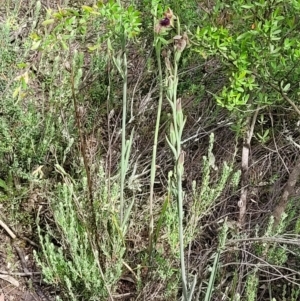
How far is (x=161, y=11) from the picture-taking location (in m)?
1.85

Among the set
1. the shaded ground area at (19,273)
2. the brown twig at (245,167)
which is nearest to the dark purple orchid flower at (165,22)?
the brown twig at (245,167)

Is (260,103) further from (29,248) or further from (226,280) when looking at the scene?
(29,248)

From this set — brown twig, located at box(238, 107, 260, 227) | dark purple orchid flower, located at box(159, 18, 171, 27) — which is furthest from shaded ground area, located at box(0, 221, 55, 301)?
dark purple orchid flower, located at box(159, 18, 171, 27)

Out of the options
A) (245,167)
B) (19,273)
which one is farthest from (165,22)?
(19,273)

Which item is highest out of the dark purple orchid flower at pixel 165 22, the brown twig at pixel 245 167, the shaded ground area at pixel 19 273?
the dark purple orchid flower at pixel 165 22

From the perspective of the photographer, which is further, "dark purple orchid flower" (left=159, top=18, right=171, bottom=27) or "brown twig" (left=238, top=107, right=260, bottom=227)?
"brown twig" (left=238, top=107, right=260, bottom=227)

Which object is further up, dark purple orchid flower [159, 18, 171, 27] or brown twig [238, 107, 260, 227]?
dark purple orchid flower [159, 18, 171, 27]

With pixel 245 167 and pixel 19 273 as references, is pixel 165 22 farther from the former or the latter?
pixel 19 273

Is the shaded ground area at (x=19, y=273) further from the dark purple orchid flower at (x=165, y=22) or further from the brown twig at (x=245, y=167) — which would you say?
the dark purple orchid flower at (x=165, y=22)

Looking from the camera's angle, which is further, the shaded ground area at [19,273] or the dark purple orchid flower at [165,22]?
the shaded ground area at [19,273]

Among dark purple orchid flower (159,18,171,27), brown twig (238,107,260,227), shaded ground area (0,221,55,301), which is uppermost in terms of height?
dark purple orchid flower (159,18,171,27)

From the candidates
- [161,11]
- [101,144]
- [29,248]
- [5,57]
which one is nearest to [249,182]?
[101,144]

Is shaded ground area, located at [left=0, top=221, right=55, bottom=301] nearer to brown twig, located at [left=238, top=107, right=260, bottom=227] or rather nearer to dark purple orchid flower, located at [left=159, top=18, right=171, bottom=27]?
brown twig, located at [left=238, top=107, right=260, bottom=227]

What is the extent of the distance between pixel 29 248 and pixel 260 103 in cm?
116
